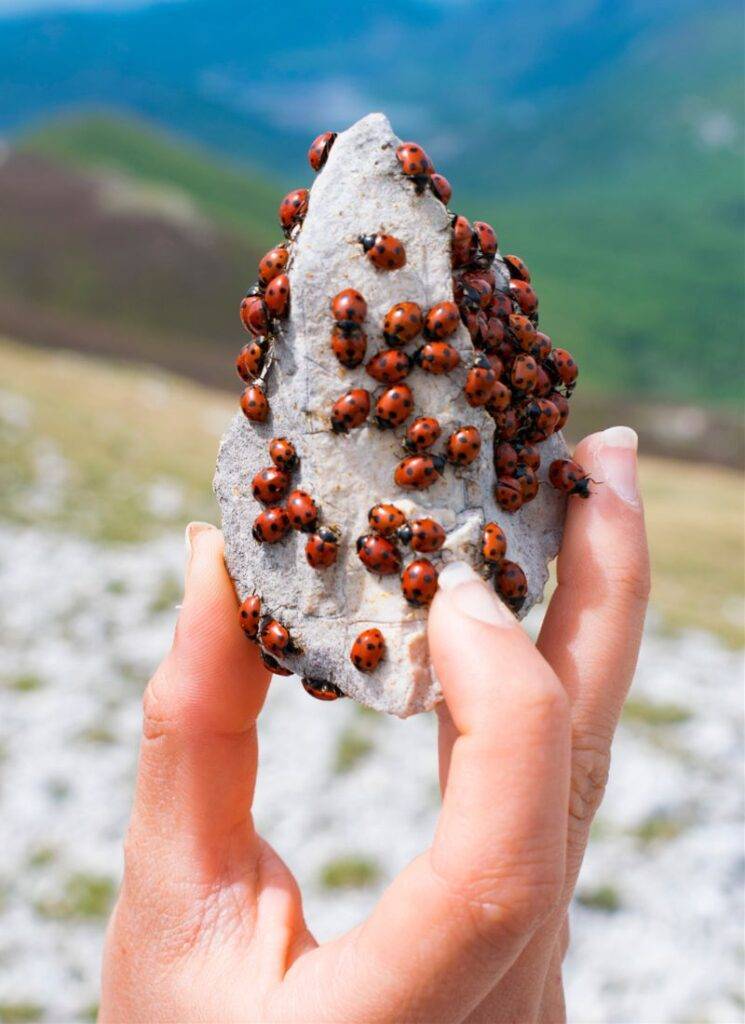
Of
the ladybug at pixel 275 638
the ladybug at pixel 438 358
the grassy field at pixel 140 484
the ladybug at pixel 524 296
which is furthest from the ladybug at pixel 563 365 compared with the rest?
the grassy field at pixel 140 484

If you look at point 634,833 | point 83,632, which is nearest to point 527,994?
point 634,833

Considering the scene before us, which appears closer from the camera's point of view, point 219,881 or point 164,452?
point 219,881

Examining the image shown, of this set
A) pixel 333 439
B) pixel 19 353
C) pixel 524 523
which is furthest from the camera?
pixel 19 353

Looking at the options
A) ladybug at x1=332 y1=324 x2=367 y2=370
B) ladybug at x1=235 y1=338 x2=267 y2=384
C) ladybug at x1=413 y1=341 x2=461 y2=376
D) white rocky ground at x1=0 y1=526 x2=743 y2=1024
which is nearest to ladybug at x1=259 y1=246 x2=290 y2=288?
ladybug at x1=235 y1=338 x2=267 y2=384

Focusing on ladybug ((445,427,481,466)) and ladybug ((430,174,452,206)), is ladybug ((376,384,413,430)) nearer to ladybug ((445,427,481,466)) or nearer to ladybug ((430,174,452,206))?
ladybug ((445,427,481,466))

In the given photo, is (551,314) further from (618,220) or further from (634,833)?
(634,833)

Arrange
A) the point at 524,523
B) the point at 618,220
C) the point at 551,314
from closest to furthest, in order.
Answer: the point at 524,523 < the point at 551,314 < the point at 618,220
